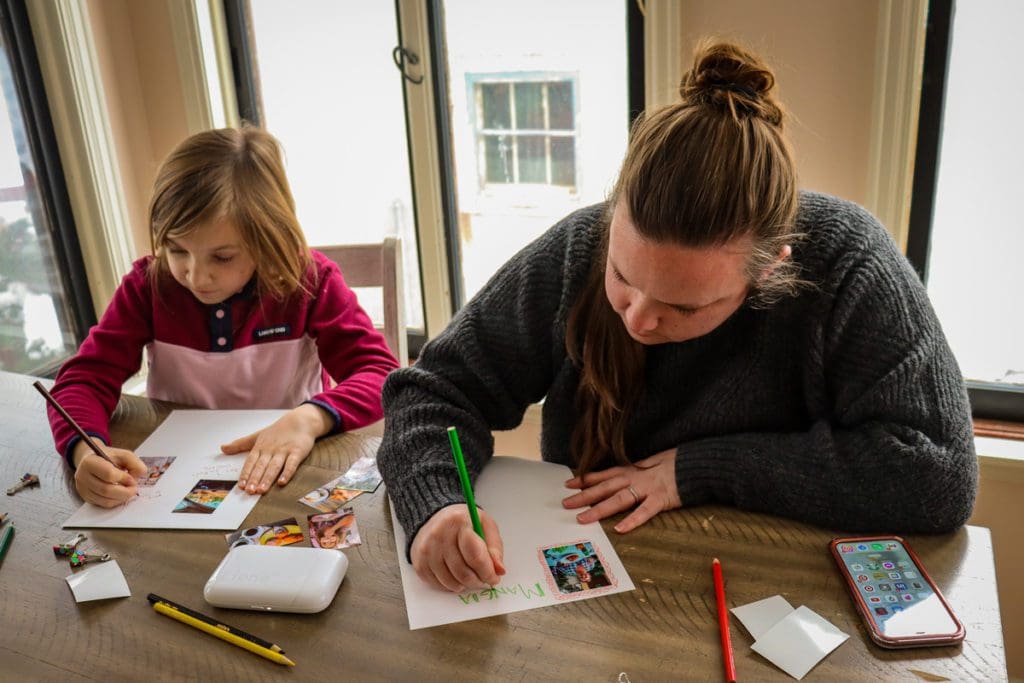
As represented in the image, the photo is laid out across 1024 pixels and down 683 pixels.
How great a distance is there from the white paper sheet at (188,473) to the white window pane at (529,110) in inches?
34.5

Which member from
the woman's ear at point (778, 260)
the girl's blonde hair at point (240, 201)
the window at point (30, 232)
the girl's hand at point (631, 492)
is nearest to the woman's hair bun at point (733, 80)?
the woman's ear at point (778, 260)

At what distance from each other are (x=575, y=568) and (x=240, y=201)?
0.86m

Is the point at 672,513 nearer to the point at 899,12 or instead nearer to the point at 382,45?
the point at 899,12

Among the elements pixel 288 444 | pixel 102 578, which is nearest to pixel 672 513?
pixel 288 444

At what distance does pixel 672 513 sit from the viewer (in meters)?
1.01

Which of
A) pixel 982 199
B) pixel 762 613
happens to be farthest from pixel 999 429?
pixel 762 613

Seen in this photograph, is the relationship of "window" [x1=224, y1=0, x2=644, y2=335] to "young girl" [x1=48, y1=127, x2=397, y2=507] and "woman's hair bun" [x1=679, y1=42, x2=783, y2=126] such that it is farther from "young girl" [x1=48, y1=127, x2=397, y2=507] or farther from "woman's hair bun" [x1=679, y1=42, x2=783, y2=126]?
"woman's hair bun" [x1=679, y1=42, x2=783, y2=126]

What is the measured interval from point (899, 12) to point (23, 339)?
215 cm

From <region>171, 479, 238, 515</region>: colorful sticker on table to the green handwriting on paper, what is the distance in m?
0.38

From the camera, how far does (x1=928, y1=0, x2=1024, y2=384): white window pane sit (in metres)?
1.58

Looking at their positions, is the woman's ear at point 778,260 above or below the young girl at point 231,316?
above

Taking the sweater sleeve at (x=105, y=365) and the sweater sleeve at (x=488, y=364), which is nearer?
the sweater sleeve at (x=488, y=364)

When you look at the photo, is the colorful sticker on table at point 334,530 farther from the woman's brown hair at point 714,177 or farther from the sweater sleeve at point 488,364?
the woman's brown hair at point 714,177

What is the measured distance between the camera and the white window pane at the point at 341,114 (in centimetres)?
215
